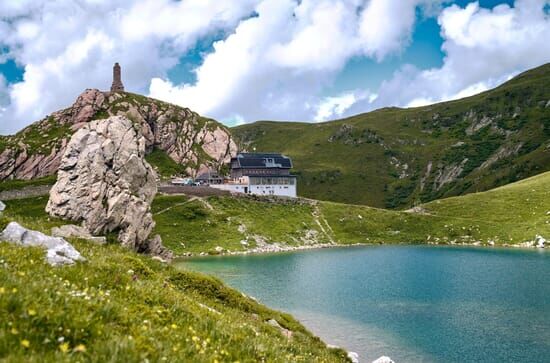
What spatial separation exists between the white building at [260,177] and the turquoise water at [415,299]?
74.9 m

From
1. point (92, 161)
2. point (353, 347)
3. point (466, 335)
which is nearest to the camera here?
point (353, 347)

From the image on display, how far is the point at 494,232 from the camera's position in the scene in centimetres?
14312

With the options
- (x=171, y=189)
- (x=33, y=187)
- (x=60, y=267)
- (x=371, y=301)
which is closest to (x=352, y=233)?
(x=171, y=189)

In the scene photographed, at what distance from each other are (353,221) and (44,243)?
497 ft

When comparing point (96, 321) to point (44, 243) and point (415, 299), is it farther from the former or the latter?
point (415, 299)

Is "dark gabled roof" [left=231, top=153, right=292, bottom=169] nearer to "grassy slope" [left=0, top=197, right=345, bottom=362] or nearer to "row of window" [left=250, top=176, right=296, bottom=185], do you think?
"row of window" [left=250, top=176, right=296, bottom=185]

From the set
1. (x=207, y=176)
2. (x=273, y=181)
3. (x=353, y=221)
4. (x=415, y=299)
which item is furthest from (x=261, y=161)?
(x=415, y=299)

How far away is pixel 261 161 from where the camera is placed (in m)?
193

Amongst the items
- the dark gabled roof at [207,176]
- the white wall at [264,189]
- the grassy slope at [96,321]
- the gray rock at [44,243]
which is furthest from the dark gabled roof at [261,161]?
the grassy slope at [96,321]

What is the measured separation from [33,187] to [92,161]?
286 ft

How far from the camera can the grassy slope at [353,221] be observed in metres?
130

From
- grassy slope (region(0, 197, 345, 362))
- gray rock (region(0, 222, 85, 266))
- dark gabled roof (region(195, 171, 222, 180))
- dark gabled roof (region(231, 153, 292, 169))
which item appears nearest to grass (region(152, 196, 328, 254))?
dark gabled roof (region(231, 153, 292, 169))

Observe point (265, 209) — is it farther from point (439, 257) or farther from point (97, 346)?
point (97, 346)

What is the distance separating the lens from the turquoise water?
3956 centimetres
